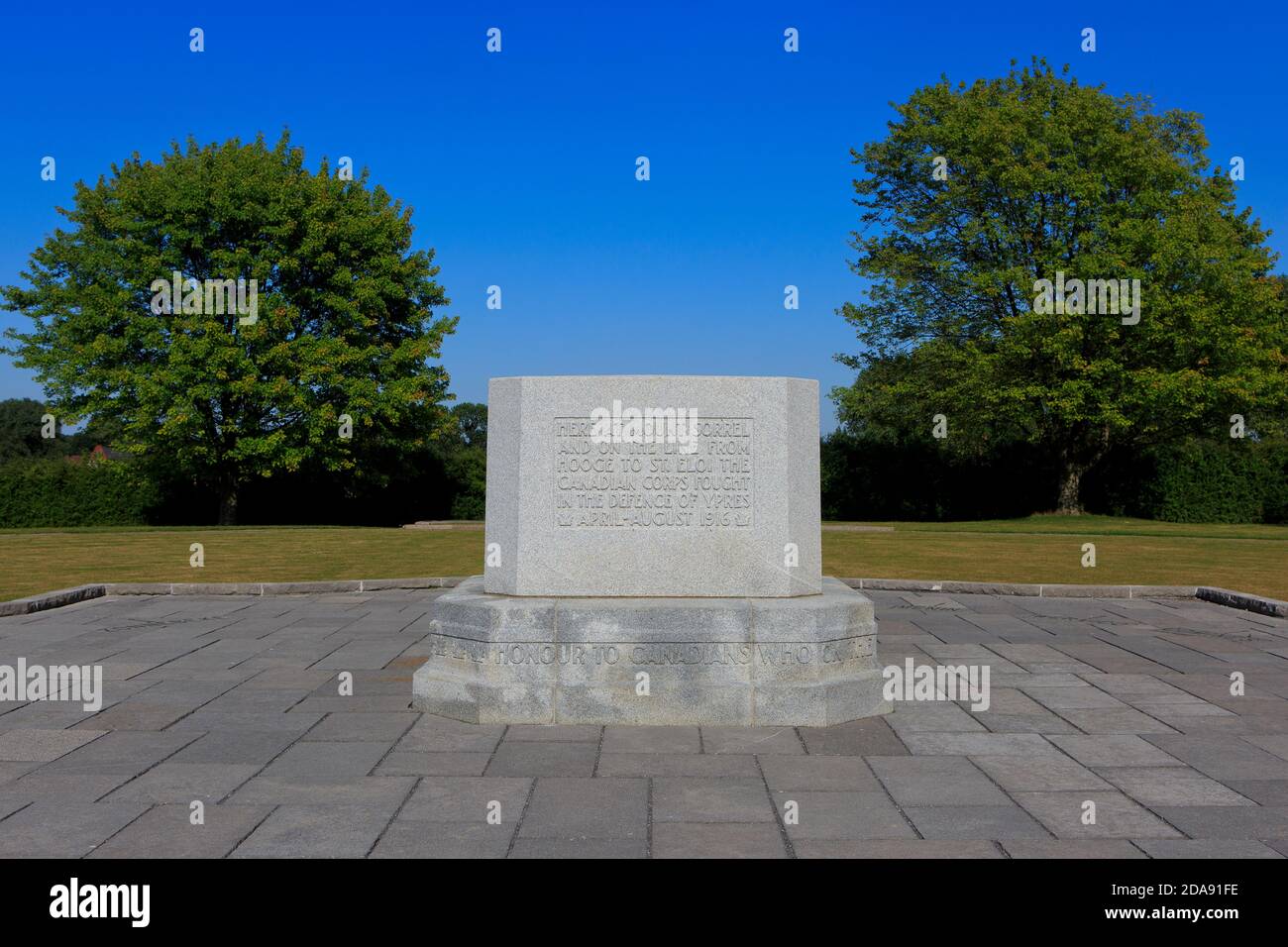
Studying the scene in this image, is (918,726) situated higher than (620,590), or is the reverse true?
(620,590)

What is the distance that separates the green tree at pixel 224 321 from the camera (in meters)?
28.8

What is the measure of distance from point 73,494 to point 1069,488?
31.6m

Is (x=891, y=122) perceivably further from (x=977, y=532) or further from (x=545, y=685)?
(x=545, y=685)

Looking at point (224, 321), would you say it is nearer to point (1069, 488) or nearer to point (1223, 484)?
point (1069, 488)

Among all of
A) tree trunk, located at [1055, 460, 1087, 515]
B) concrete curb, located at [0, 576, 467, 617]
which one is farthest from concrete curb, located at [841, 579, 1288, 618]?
tree trunk, located at [1055, 460, 1087, 515]

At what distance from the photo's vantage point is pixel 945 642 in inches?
362

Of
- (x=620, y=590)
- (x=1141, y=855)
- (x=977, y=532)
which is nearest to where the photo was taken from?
(x=1141, y=855)

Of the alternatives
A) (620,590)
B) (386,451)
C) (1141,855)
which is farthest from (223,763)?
(386,451)

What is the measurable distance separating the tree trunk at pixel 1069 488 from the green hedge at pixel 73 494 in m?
28.7

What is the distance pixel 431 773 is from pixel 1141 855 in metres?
3.36

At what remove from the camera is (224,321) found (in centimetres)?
2998
